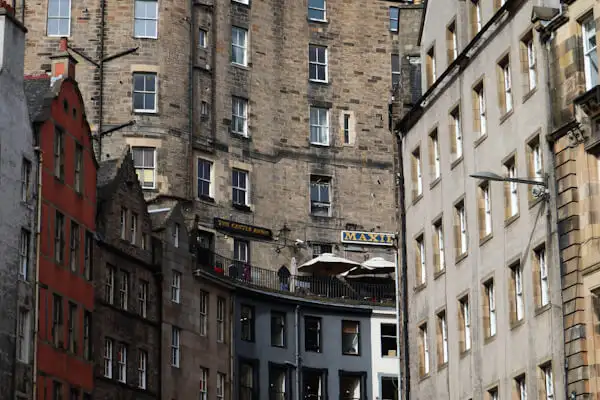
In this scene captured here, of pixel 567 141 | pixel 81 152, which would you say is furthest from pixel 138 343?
pixel 567 141

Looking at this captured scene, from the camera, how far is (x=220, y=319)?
315 ft

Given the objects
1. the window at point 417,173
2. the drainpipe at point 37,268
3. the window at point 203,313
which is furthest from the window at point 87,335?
the window at point 417,173

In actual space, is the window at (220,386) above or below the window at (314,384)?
below

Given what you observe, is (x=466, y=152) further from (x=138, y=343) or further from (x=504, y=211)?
(x=138, y=343)

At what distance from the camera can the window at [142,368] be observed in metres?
85.9

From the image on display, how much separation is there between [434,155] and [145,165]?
110 feet

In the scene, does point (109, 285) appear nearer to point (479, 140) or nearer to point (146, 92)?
point (146, 92)

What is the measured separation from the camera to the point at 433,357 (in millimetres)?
66062

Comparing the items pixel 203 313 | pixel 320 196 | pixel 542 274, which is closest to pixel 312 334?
pixel 320 196

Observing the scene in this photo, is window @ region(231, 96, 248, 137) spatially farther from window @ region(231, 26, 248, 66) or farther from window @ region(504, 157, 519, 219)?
window @ region(504, 157, 519, 219)

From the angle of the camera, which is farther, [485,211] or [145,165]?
[145,165]

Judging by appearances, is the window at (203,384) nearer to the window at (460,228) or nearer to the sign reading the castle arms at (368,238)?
the sign reading the castle arms at (368,238)

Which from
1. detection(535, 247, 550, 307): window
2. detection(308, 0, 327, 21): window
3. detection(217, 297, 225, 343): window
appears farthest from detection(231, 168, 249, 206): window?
detection(535, 247, 550, 307): window

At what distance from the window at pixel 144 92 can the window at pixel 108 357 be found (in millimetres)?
20350
